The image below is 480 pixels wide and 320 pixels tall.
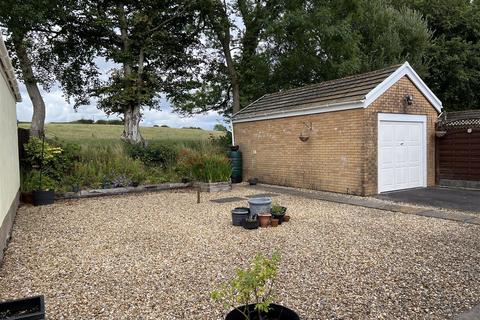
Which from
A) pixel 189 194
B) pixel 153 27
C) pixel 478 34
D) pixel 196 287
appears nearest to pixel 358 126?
pixel 189 194

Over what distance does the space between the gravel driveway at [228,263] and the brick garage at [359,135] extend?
2.48 metres

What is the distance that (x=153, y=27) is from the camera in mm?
15656

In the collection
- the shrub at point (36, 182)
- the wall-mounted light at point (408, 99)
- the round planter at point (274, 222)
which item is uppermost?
the wall-mounted light at point (408, 99)

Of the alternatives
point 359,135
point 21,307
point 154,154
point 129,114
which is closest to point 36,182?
point 154,154

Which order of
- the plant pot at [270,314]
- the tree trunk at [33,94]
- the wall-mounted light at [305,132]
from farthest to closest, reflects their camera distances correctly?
the tree trunk at [33,94] < the wall-mounted light at [305,132] < the plant pot at [270,314]

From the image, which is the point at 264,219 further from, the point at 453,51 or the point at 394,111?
the point at 453,51

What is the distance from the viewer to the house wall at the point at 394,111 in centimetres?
A: 943

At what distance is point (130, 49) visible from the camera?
15.1 meters

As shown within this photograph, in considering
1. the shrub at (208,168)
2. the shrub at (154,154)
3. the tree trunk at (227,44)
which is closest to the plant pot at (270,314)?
the shrub at (208,168)

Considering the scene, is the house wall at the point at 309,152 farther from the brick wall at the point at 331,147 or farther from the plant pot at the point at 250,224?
the plant pot at the point at 250,224

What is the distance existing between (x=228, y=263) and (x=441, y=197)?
22.7 feet

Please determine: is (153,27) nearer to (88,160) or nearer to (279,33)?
(279,33)

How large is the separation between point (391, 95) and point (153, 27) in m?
10.7

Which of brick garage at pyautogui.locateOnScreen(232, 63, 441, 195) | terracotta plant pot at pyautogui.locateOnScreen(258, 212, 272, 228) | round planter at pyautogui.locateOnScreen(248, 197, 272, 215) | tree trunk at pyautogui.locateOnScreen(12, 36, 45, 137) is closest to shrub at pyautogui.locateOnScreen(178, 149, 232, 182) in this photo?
brick garage at pyautogui.locateOnScreen(232, 63, 441, 195)
